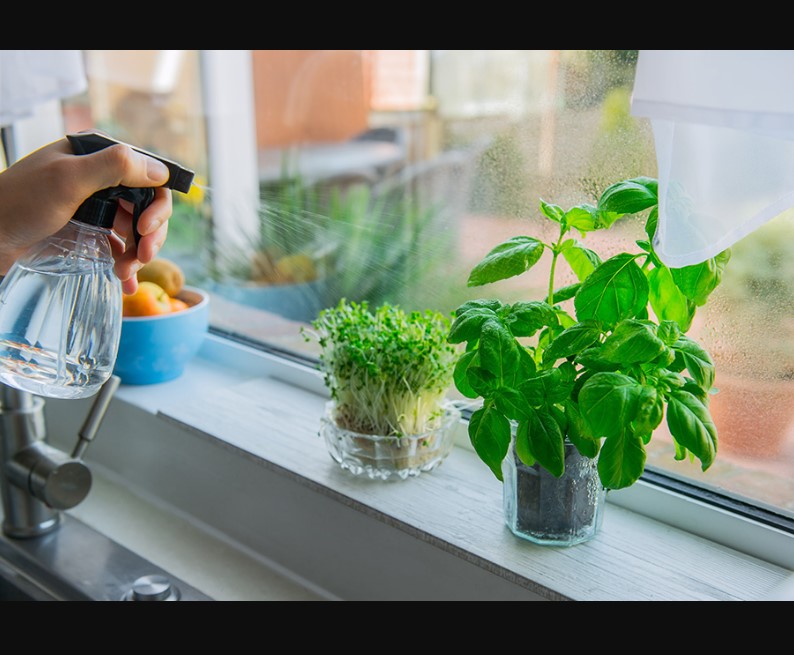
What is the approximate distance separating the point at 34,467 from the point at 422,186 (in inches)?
24.7

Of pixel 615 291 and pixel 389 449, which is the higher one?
pixel 615 291

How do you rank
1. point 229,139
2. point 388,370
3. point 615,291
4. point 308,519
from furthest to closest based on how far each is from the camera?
point 229,139 → point 308,519 → point 388,370 → point 615,291

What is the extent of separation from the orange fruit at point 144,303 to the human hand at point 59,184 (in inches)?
15.3

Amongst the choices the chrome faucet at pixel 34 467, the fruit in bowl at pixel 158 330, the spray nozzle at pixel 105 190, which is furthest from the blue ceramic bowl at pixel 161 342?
the spray nozzle at pixel 105 190

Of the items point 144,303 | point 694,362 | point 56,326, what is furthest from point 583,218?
point 144,303

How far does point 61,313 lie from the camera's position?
0.81 meters

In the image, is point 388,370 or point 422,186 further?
point 422,186

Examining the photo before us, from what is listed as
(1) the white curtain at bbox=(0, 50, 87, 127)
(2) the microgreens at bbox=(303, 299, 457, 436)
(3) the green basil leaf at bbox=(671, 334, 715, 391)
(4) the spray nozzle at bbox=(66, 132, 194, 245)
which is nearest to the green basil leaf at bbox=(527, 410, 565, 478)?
(3) the green basil leaf at bbox=(671, 334, 715, 391)

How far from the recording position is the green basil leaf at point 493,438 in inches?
29.1

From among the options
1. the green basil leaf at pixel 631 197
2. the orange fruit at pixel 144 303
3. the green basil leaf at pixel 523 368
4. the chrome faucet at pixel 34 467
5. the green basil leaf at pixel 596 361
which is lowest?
the chrome faucet at pixel 34 467

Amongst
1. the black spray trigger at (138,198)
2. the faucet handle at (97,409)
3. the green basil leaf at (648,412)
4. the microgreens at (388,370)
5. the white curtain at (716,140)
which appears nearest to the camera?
the white curtain at (716,140)

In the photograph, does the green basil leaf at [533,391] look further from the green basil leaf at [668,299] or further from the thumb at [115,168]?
the thumb at [115,168]

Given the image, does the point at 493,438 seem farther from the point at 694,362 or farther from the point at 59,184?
the point at 59,184
